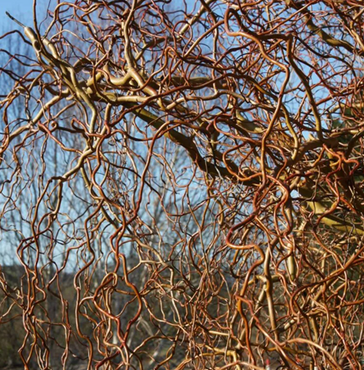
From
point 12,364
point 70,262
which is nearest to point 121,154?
point 70,262

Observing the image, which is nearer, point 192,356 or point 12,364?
point 192,356

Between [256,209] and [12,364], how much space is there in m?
7.39

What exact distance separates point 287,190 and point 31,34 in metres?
0.70

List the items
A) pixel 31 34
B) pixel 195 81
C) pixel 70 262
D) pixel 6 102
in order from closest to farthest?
1. pixel 31 34
2. pixel 6 102
3. pixel 195 81
4. pixel 70 262

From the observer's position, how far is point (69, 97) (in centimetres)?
113

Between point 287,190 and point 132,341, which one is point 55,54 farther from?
point 132,341

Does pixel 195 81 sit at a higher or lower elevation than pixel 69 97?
higher

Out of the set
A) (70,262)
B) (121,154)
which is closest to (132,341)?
(70,262)

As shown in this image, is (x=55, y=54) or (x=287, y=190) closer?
(x=287, y=190)

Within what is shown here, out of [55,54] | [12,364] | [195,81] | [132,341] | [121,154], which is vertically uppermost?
[195,81]

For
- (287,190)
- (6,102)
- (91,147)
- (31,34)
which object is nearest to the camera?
(287,190)

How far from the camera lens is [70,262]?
20.5 ft

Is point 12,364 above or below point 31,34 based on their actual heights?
below

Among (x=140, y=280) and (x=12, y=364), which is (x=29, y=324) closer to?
(x=140, y=280)
